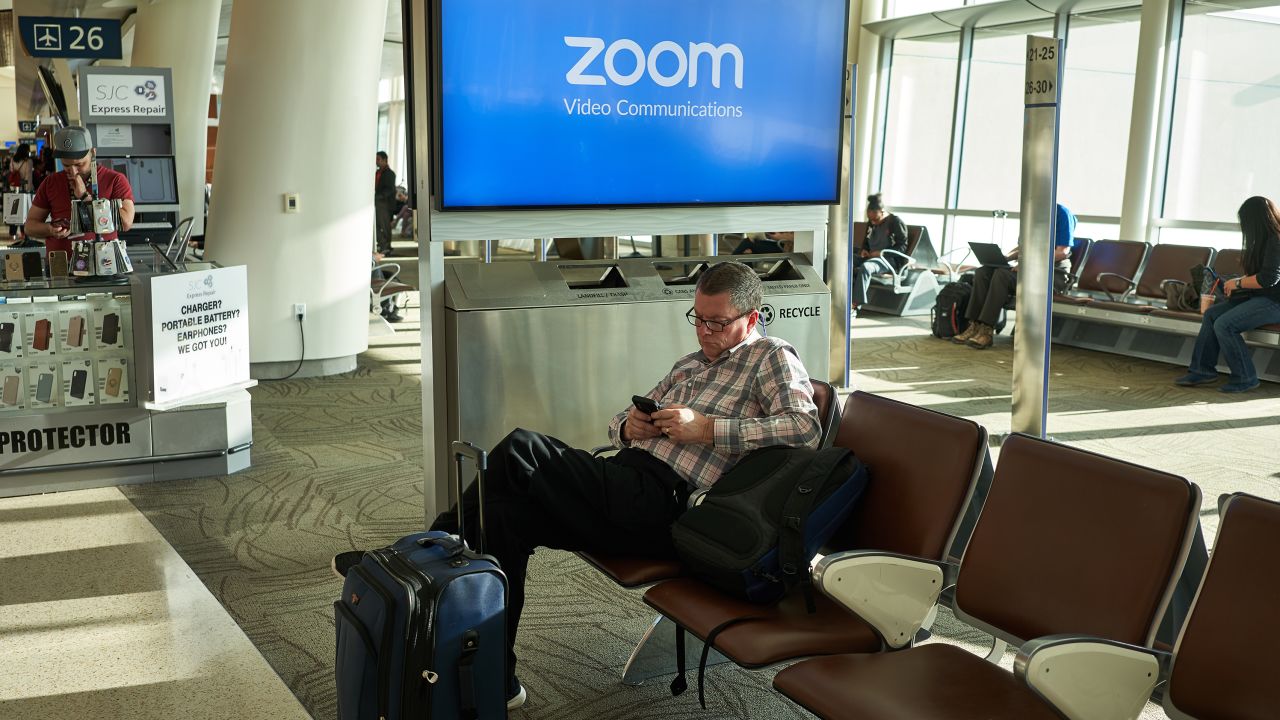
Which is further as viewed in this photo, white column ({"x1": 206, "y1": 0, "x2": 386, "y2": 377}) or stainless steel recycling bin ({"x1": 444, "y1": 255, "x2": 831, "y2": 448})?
white column ({"x1": 206, "y1": 0, "x2": 386, "y2": 377})

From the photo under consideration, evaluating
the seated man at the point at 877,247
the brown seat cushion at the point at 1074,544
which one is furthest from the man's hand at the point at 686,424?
the seated man at the point at 877,247

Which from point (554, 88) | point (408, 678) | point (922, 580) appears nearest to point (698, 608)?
point (922, 580)

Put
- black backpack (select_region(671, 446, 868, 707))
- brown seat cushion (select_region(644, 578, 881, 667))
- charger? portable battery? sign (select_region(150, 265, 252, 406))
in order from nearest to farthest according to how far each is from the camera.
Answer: brown seat cushion (select_region(644, 578, 881, 667))
black backpack (select_region(671, 446, 868, 707))
charger? portable battery? sign (select_region(150, 265, 252, 406))

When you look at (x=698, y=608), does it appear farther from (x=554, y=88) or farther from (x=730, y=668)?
(x=554, y=88)

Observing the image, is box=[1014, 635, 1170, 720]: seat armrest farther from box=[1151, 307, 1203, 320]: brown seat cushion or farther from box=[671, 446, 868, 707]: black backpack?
box=[1151, 307, 1203, 320]: brown seat cushion

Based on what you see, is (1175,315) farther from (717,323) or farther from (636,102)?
(717,323)

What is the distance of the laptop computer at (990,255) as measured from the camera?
892 cm

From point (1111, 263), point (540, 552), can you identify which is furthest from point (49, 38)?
point (1111, 263)

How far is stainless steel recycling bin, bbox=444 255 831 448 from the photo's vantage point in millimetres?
3750

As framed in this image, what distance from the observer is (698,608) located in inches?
93.5

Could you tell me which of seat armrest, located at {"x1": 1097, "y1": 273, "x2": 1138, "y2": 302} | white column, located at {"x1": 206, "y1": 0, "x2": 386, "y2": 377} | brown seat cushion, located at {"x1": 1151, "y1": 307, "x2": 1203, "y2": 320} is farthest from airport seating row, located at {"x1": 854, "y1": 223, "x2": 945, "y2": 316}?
white column, located at {"x1": 206, "y1": 0, "x2": 386, "y2": 377}

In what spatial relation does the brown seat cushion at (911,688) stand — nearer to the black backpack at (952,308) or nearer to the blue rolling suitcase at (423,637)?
the blue rolling suitcase at (423,637)

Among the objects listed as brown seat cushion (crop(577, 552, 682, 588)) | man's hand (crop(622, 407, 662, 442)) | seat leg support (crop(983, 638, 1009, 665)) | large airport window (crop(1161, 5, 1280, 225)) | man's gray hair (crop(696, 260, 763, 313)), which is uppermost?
large airport window (crop(1161, 5, 1280, 225))

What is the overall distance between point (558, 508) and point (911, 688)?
1049 mm
